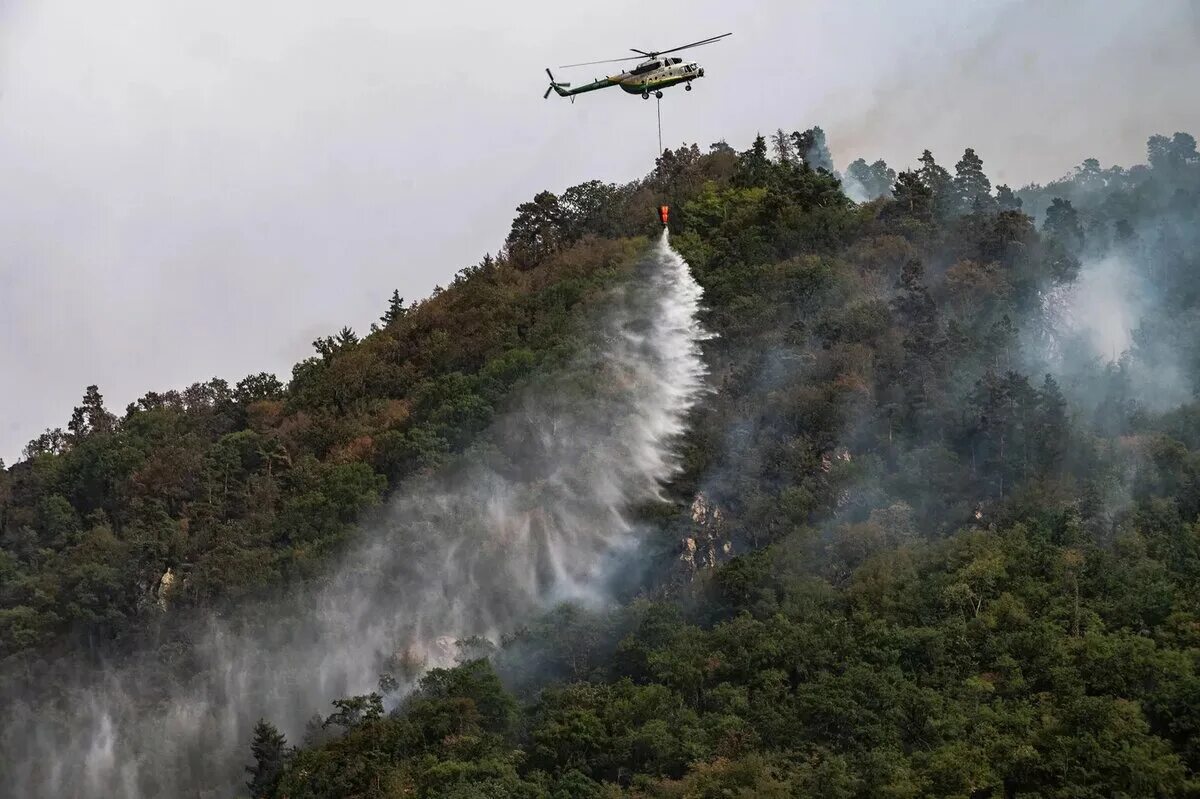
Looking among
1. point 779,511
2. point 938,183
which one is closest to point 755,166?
point 938,183

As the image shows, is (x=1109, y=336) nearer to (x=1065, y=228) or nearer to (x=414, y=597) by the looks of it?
(x=1065, y=228)

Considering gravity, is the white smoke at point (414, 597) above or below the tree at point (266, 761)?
above

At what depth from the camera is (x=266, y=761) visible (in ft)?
232

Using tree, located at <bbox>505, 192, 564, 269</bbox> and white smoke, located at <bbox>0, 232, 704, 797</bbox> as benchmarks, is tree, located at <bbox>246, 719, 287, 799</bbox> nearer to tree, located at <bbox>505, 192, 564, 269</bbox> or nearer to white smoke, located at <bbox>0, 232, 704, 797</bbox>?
white smoke, located at <bbox>0, 232, 704, 797</bbox>

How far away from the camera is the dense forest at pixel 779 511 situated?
62812mm

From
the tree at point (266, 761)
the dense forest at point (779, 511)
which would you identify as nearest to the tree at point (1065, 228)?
the dense forest at point (779, 511)

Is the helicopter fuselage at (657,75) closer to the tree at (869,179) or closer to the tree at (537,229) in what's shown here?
the tree at (537,229)

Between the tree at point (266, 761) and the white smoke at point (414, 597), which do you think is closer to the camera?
the tree at point (266, 761)

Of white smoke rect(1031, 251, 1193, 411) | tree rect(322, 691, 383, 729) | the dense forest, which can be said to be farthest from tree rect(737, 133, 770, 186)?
tree rect(322, 691, 383, 729)

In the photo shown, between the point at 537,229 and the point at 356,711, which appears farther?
the point at 537,229

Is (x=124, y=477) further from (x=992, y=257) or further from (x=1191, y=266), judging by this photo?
(x=1191, y=266)

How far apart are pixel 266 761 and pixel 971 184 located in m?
52.6

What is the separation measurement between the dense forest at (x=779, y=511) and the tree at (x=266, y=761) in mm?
196

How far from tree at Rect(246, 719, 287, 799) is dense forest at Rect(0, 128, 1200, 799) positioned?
0.64ft
